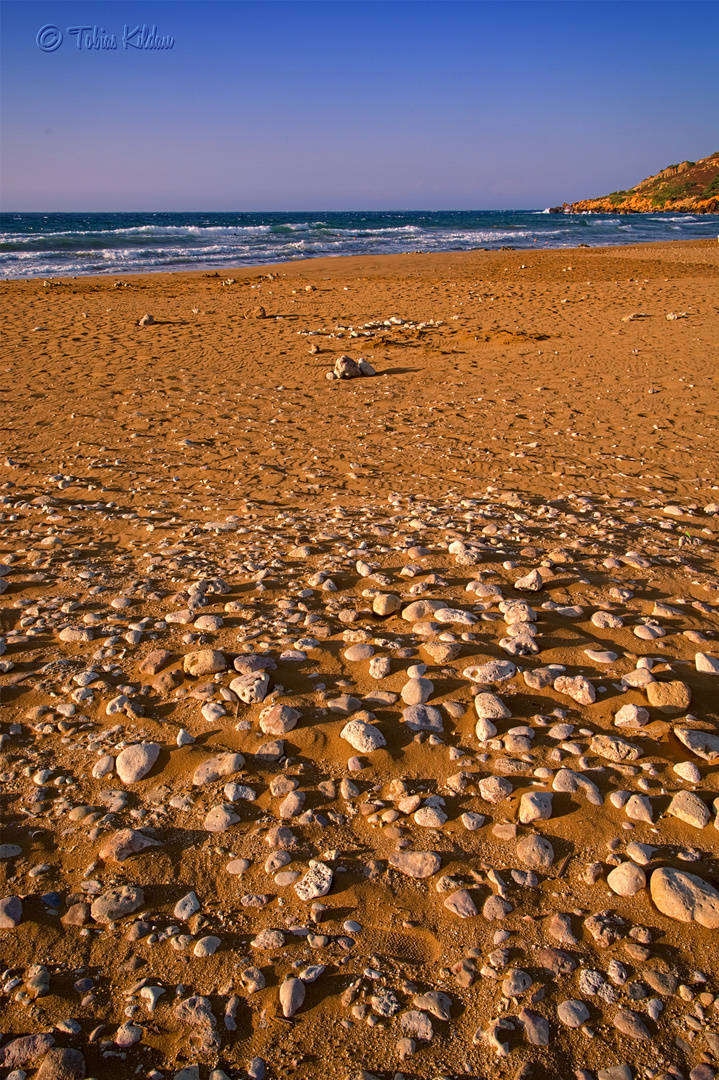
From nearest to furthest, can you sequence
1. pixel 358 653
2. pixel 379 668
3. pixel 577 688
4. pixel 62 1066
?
pixel 62 1066 < pixel 577 688 < pixel 379 668 < pixel 358 653

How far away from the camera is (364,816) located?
1.97 metres

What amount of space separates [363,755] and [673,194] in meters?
115

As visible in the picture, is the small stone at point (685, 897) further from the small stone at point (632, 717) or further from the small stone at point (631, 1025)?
the small stone at point (632, 717)

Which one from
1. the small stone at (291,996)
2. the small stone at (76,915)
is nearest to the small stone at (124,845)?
the small stone at (76,915)

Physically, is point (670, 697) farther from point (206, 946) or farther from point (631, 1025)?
point (206, 946)

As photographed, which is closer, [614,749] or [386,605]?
[614,749]

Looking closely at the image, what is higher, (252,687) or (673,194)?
(673,194)

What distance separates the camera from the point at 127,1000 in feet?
4.92

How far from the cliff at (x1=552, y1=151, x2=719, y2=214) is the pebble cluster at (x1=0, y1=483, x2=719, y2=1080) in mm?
98158

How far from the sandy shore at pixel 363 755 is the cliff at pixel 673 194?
97.1m

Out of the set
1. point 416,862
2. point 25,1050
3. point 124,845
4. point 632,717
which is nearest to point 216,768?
point 124,845

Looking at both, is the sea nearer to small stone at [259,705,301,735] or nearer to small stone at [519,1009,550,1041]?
small stone at [259,705,301,735]

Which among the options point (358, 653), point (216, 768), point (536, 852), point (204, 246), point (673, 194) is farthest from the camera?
point (673, 194)

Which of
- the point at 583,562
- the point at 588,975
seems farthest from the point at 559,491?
the point at 588,975
